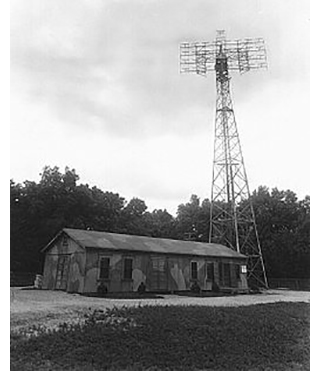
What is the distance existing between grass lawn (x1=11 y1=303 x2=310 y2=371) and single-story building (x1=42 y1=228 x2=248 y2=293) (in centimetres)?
794

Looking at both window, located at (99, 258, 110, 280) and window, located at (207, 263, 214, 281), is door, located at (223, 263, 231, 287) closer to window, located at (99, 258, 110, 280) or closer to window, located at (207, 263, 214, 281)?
window, located at (207, 263, 214, 281)

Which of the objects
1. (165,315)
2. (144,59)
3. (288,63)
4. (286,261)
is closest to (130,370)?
(165,315)

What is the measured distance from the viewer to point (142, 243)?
Answer: 16.7 meters

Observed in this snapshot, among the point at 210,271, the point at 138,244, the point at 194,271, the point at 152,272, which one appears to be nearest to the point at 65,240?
the point at 138,244

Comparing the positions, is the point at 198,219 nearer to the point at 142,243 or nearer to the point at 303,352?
the point at 142,243

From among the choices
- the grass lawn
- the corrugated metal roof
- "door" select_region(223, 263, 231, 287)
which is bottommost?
"door" select_region(223, 263, 231, 287)

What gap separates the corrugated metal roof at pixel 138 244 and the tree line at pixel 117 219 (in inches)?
205

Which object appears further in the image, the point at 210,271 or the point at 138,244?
the point at 210,271

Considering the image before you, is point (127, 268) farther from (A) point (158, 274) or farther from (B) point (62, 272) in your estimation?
(B) point (62, 272)

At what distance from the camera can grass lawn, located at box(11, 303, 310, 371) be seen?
4.15 metres

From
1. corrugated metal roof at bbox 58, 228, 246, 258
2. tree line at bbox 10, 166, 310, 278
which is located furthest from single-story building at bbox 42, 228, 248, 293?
tree line at bbox 10, 166, 310, 278

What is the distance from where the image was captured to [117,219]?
27281mm

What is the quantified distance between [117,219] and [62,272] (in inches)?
471

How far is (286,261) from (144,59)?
24684 millimetres
